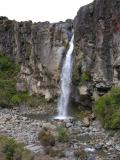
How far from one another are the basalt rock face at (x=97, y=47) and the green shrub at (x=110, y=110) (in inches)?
171

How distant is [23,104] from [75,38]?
42.7 feet

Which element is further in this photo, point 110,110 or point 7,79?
point 7,79

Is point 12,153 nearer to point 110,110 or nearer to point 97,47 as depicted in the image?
point 110,110

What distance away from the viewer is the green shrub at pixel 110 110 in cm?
3449

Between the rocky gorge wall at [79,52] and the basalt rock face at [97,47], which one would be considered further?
the rocky gorge wall at [79,52]

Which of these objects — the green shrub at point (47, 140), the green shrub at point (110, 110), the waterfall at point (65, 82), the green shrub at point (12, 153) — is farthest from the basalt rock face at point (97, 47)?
the green shrub at point (12, 153)

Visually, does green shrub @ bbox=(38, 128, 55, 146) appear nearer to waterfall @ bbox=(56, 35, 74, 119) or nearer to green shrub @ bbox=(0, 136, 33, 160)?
green shrub @ bbox=(0, 136, 33, 160)

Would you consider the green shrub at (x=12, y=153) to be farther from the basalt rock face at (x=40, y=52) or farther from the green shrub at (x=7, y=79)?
the green shrub at (x=7, y=79)

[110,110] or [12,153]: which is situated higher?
[110,110]

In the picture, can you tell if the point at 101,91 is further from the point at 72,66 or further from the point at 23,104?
the point at 23,104

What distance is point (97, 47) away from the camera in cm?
4456

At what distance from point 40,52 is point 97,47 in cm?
1542

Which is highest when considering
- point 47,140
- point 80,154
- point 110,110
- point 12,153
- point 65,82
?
point 65,82

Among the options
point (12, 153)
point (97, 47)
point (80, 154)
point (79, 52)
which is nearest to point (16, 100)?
point (79, 52)
